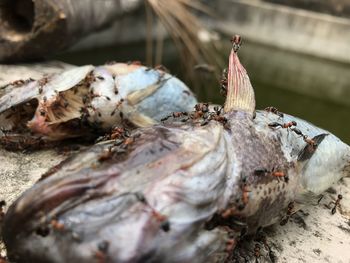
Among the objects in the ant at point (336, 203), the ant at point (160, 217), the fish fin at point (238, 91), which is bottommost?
the ant at point (336, 203)

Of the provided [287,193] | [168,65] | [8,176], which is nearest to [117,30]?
[168,65]

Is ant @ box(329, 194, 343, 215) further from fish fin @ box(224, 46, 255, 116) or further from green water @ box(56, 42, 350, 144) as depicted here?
green water @ box(56, 42, 350, 144)

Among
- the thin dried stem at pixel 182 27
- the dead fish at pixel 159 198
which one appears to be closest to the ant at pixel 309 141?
the dead fish at pixel 159 198

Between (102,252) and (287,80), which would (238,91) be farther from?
(287,80)

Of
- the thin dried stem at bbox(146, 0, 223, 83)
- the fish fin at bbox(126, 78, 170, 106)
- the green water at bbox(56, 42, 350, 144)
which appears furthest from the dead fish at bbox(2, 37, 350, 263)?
the green water at bbox(56, 42, 350, 144)

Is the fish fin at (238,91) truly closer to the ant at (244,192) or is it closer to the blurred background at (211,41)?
the ant at (244,192)

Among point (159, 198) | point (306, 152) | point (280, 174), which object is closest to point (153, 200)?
point (159, 198)
